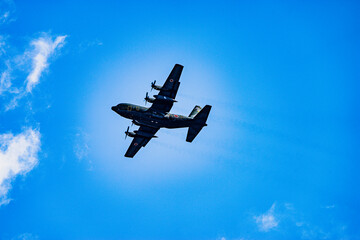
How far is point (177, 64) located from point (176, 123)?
9112 millimetres

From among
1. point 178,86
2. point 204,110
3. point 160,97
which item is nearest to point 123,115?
point 160,97

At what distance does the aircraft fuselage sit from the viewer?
43.9 metres

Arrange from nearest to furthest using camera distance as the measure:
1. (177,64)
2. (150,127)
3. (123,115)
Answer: (177,64) < (123,115) < (150,127)

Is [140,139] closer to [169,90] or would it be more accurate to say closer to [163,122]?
[163,122]

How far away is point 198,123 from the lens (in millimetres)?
45188

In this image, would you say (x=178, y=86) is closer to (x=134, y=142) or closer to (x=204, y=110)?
(x=204, y=110)

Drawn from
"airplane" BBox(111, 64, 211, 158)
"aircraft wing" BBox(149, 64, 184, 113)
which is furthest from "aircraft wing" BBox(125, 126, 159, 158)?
"aircraft wing" BBox(149, 64, 184, 113)

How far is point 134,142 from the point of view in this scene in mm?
50312

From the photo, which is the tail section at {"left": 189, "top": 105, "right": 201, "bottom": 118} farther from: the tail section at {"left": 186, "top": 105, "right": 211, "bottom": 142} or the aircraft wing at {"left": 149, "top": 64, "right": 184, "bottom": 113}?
the aircraft wing at {"left": 149, "top": 64, "right": 184, "bottom": 113}

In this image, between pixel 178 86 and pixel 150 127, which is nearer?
pixel 178 86

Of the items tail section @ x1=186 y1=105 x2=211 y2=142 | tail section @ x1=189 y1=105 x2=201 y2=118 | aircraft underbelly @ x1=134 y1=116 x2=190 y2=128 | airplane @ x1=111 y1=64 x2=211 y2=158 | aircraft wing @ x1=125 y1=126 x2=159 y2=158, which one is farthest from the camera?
aircraft wing @ x1=125 y1=126 x2=159 y2=158

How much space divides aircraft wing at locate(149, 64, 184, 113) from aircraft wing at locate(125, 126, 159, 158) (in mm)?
5714

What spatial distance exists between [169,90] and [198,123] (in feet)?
21.8

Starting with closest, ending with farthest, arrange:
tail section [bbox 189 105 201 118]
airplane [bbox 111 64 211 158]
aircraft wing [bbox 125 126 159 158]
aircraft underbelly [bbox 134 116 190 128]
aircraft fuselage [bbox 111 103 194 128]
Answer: airplane [bbox 111 64 211 158]
aircraft fuselage [bbox 111 103 194 128]
aircraft underbelly [bbox 134 116 190 128]
tail section [bbox 189 105 201 118]
aircraft wing [bbox 125 126 159 158]
